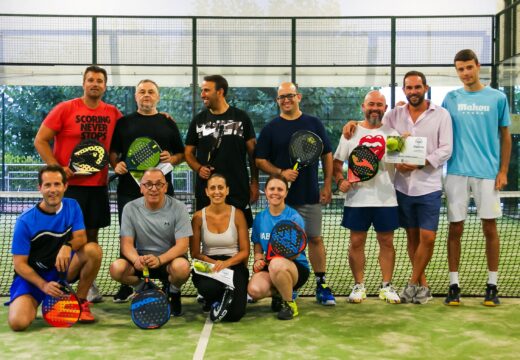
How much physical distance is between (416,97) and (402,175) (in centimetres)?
59

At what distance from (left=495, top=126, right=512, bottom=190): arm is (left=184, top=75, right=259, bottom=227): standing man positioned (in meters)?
1.83

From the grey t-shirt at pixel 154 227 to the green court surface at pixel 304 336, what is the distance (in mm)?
512

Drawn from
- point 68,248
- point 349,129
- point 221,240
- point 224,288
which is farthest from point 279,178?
point 68,248

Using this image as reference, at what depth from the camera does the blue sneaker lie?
180 inches

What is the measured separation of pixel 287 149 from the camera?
4613 mm

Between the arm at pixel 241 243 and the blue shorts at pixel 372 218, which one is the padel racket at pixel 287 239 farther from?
the blue shorts at pixel 372 218

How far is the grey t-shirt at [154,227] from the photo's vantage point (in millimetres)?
4262

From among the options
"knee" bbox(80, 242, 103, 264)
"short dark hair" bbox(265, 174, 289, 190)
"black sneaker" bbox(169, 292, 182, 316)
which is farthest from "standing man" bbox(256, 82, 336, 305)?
"knee" bbox(80, 242, 103, 264)

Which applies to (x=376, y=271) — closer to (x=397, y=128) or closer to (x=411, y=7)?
(x=397, y=128)

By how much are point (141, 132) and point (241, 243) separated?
1106 millimetres

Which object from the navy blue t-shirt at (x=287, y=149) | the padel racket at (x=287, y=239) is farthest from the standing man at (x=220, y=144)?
the padel racket at (x=287, y=239)

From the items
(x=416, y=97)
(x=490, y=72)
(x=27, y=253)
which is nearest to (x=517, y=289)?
(x=416, y=97)

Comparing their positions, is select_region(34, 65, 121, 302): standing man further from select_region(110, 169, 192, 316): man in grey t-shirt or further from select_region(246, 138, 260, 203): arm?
select_region(246, 138, 260, 203): arm

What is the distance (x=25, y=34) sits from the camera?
10461 mm
